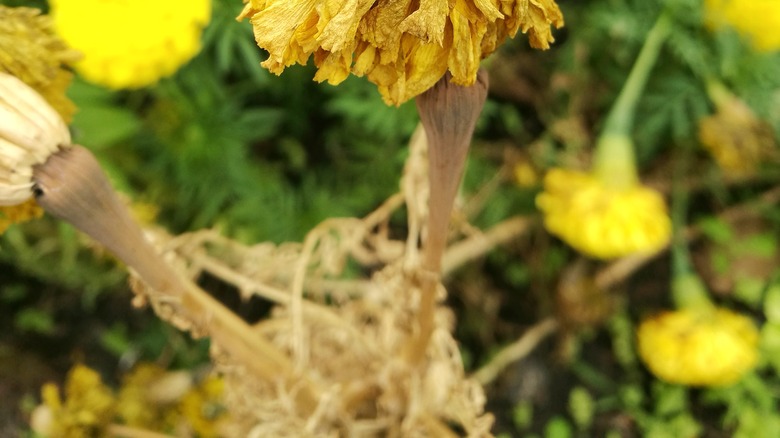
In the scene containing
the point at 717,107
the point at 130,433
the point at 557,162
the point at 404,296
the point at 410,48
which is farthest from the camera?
the point at 557,162

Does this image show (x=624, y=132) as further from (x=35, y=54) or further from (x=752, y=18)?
(x=35, y=54)

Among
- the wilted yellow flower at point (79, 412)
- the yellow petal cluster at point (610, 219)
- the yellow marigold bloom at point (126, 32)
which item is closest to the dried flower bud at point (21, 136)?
the yellow marigold bloom at point (126, 32)

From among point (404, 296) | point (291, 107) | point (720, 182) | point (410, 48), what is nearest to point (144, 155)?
point (291, 107)

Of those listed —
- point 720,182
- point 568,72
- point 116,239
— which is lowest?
point 720,182

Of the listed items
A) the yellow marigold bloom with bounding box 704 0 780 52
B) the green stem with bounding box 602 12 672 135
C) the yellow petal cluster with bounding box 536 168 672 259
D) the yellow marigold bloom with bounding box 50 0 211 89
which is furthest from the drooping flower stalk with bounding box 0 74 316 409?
the yellow marigold bloom with bounding box 704 0 780 52

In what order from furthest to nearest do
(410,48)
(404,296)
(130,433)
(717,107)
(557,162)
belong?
(557,162), (717,107), (130,433), (404,296), (410,48)

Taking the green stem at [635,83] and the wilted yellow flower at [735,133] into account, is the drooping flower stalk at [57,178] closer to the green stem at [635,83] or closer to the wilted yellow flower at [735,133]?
the green stem at [635,83]

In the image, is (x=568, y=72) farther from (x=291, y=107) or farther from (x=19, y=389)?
(x=19, y=389)
